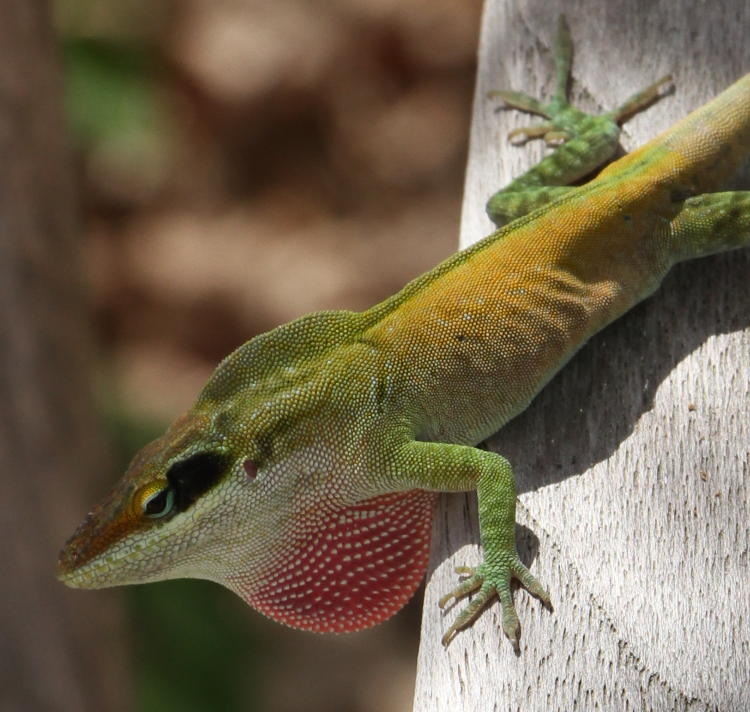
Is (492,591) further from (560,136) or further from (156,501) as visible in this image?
(560,136)

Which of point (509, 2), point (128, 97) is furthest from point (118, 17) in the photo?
point (509, 2)

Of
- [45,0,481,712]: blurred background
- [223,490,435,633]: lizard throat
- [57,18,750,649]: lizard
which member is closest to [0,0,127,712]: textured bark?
[57,18,750,649]: lizard

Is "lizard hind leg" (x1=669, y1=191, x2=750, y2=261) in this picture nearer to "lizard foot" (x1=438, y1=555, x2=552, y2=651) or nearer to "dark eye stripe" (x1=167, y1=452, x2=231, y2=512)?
"lizard foot" (x1=438, y1=555, x2=552, y2=651)

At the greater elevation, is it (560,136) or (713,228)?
(560,136)

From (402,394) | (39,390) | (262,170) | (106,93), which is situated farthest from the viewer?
(262,170)

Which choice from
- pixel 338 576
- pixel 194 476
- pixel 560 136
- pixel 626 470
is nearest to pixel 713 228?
pixel 560 136

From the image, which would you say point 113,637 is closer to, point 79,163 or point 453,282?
point 453,282
